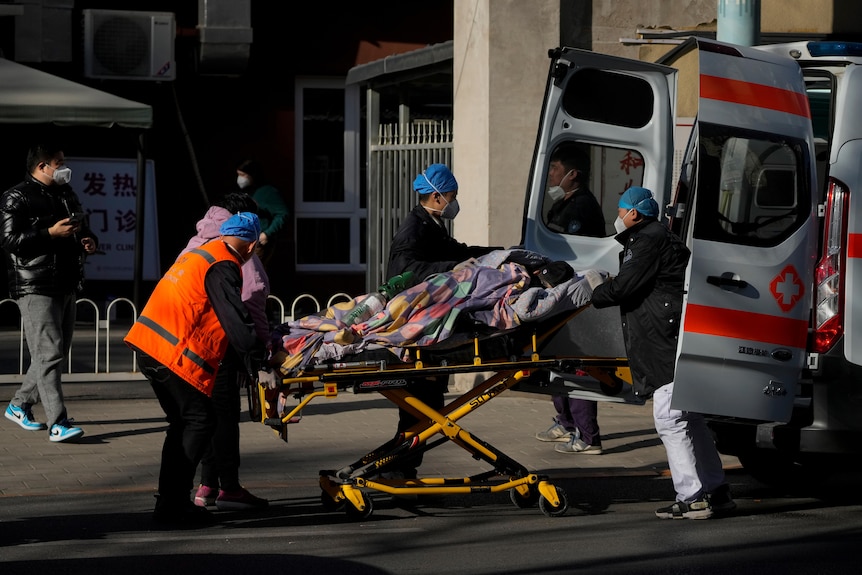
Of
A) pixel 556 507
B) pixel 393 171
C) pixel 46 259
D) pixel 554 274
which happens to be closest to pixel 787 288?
pixel 554 274

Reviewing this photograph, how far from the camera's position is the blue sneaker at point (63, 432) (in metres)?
9.16

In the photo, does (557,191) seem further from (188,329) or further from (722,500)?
(188,329)

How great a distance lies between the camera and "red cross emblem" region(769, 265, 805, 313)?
6949 millimetres

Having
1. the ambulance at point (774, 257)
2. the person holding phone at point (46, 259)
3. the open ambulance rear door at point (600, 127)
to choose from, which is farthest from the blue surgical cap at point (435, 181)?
the person holding phone at point (46, 259)

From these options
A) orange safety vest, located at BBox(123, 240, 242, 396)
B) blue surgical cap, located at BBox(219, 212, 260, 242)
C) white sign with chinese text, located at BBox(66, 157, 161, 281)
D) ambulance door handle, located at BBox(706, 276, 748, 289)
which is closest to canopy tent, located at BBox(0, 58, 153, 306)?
white sign with chinese text, located at BBox(66, 157, 161, 281)

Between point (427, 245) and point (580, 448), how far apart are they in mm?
2226

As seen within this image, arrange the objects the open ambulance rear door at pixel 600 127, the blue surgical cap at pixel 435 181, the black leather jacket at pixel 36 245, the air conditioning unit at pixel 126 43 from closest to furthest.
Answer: the blue surgical cap at pixel 435 181, the open ambulance rear door at pixel 600 127, the black leather jacket at pixel 36 245, the air conditioning unit at pixel 126 43

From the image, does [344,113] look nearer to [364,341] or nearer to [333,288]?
[333,288]

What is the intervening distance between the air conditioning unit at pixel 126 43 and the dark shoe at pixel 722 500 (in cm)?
984

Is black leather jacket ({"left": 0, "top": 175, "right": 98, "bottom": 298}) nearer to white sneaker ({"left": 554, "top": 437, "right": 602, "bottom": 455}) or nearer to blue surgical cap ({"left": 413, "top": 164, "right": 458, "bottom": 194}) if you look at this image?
blue surgical cap ({"left": 413, "top": 164, "right": 458, "bottom": 194})

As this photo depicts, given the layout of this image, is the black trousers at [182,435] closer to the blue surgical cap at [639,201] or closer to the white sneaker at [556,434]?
the blue surgical cap at [639,201]

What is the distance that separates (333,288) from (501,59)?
5961 mm

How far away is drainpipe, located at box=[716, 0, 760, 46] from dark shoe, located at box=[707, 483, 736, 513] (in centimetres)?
343

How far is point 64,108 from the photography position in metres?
12.4
